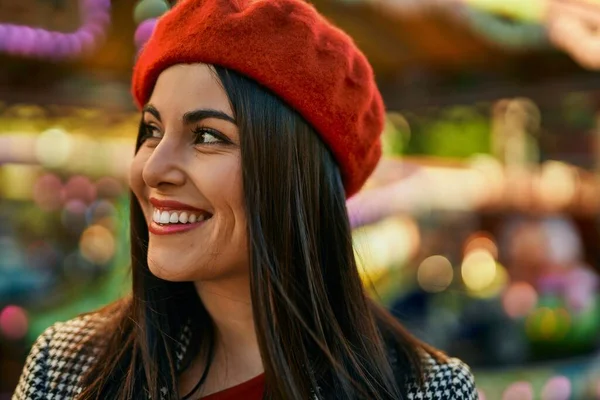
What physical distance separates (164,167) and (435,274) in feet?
13.1

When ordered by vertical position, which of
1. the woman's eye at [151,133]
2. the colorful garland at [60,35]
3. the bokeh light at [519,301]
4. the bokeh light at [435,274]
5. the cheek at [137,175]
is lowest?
the bokeh light at [519,301]

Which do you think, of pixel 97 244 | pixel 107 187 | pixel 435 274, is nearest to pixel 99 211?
pixel 107 187

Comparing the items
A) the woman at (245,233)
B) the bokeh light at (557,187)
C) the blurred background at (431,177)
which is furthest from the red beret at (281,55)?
the bokeh light at (557,187)

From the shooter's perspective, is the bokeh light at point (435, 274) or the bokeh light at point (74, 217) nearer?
the bokeh light at point (435, 274)

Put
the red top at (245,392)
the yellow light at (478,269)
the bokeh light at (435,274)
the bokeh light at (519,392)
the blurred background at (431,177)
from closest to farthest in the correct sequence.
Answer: the red top at (245,392)
the blurred background at (431,177)
the bokeh light at (519,392)
the bokeh light at (435,274)
the yellow light at (478,269)

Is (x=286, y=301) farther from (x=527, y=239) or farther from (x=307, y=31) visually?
(x=527, y=239)

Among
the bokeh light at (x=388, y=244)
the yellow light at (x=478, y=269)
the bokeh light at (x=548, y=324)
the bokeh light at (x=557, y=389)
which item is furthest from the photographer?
the yellow light at (x=478, y=269)

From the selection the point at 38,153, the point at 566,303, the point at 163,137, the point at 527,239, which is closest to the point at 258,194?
the point at 163,137

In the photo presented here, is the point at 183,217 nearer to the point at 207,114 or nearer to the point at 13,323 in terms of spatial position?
the point at 207,114

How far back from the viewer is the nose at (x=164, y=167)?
138 centimetres

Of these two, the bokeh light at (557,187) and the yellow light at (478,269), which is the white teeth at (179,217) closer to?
the yellow light at (478,269)

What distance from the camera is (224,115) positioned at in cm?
139

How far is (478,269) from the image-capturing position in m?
5.24

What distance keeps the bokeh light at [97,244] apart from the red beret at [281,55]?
3648 mm
